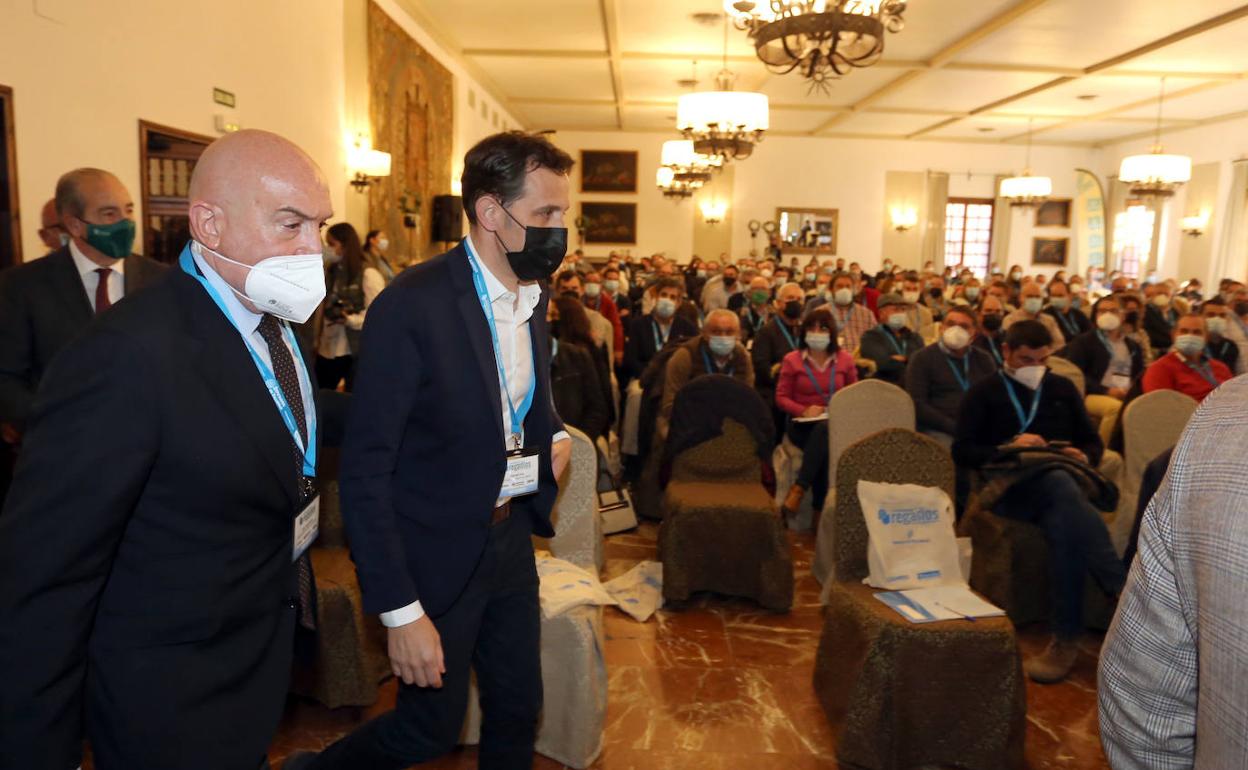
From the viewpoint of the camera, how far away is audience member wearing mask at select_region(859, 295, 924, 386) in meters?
6.50

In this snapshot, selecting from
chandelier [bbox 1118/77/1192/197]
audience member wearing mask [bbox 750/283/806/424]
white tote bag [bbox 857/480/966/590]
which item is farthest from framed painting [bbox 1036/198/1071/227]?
white tote bag [bbox 857/480/966/590]

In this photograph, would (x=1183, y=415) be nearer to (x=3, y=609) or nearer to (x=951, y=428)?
(x=951, y=428)

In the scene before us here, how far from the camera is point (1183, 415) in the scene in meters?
4.25

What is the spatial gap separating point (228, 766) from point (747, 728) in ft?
7.03

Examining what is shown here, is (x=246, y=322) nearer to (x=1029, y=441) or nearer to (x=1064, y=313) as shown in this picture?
(x=1029, y=441)

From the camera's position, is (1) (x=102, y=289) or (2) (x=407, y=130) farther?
(2) (x=407, y=130)

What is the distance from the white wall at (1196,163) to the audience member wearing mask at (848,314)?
1241 cm

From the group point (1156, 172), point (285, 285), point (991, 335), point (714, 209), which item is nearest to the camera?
point (285, 285)

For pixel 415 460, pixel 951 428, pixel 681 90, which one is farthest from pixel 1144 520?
pixel 681 90

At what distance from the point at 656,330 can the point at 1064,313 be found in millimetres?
5472

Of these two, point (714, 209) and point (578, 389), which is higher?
→ point (714, 209)

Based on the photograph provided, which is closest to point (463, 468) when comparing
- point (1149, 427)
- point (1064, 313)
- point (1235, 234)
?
point (1149, 427)

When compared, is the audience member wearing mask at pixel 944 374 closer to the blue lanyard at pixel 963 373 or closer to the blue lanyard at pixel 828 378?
the blue lanyard at pixel 963 373

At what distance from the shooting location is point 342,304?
5.97 meters
